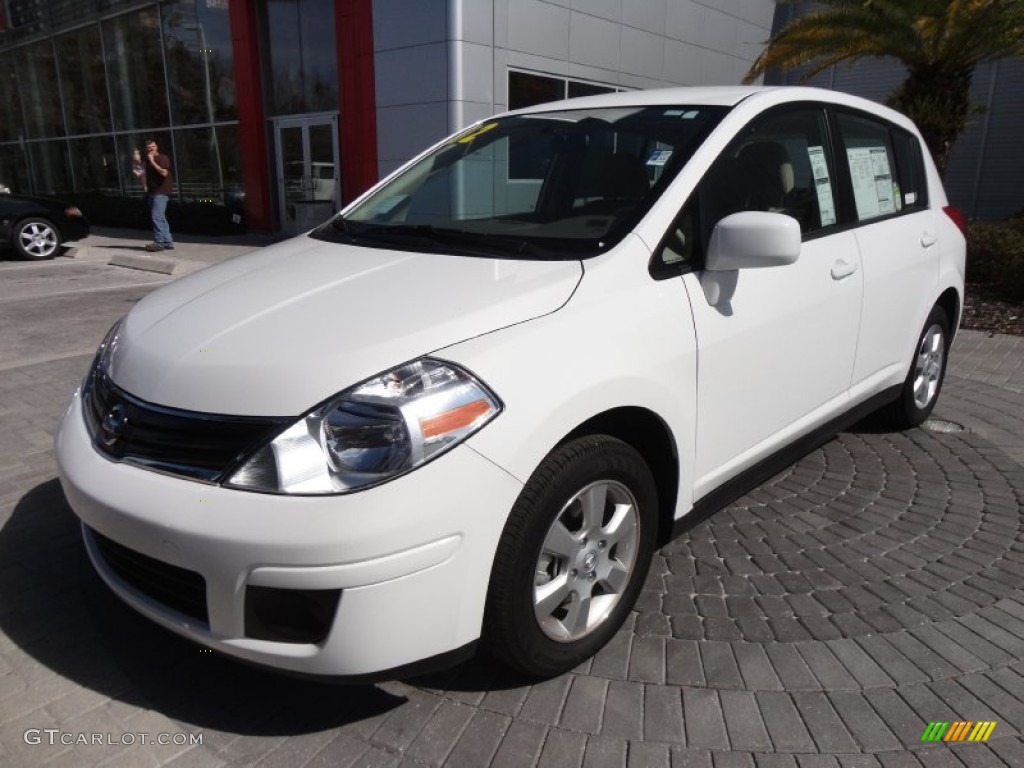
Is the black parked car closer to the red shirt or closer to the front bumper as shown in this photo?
the red shirt

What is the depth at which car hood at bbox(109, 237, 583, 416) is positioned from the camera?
1956 millimetres

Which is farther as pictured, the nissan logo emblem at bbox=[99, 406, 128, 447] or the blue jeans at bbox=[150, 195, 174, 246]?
the blue jeans at bbox=[150, 195, 174, 246]

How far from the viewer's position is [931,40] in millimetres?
9500

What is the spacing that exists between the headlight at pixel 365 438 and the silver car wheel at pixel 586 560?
48cm

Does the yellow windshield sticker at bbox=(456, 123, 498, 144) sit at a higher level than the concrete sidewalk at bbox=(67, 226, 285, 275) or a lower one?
higher

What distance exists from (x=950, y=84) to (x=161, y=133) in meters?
17.2

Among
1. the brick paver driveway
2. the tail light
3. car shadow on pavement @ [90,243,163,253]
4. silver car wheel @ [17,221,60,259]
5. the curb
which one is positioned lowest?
car shadow on pavement @ [90,243,163,253]

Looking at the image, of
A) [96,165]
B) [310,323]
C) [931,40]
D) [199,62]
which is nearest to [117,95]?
[96,165]

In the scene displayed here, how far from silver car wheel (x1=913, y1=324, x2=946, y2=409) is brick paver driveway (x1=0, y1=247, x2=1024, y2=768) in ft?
3.58

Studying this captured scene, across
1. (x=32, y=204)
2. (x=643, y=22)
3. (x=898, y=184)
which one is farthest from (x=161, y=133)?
(x=898, y=184)

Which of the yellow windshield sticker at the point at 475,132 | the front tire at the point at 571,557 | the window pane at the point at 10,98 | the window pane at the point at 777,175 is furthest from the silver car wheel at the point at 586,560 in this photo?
the window pane at the point at 10,98

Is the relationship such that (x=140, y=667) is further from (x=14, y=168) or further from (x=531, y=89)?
(x=14, y=168)

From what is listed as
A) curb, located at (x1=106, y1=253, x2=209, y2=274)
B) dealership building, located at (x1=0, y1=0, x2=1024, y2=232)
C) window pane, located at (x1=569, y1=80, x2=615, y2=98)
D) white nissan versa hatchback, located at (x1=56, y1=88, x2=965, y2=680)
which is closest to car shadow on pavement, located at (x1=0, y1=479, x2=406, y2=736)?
white nissan versa hatchback, located at (x1=56, y1=88, x2=965, y2=680)

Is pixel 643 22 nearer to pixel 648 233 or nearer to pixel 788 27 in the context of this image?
pixel 788 27
